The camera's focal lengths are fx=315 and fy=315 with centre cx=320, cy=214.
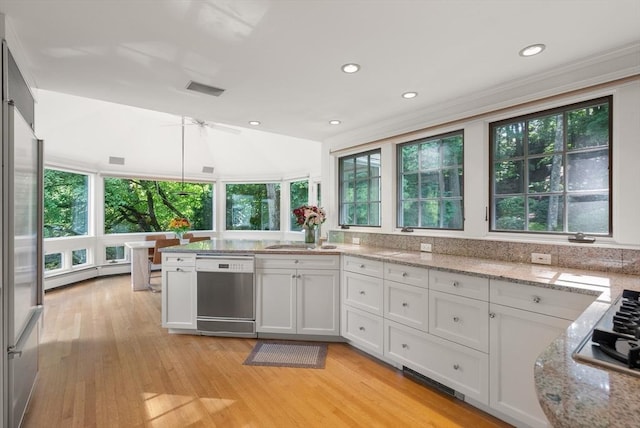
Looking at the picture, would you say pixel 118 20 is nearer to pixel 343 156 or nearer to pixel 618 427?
pixel 618 427

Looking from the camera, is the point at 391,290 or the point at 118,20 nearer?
the point at 118,20

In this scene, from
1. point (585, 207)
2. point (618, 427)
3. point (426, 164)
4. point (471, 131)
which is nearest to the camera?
point (618, 427)

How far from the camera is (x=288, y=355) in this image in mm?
2877

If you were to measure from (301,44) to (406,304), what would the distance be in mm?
2016

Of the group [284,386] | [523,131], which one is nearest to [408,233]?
[523,131]

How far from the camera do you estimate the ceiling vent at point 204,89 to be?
2553 mm

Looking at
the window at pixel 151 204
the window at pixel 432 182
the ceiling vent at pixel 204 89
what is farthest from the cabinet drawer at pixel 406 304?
the window at pixel 151 204

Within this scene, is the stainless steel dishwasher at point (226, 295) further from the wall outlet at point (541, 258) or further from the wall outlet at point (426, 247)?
the wall outlet at point (541, 258)

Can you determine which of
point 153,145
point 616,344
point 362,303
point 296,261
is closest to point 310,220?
point 296,261

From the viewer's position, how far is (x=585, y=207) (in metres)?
2.23

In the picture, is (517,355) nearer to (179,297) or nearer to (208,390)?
(208,390)

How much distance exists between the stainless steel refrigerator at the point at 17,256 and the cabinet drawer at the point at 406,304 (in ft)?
7.85

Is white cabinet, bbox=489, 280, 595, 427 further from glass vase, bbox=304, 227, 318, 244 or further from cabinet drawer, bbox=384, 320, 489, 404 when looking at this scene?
glass vase, bbox=304, 227, 318, 244

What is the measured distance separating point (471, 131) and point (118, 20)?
8.79ft
